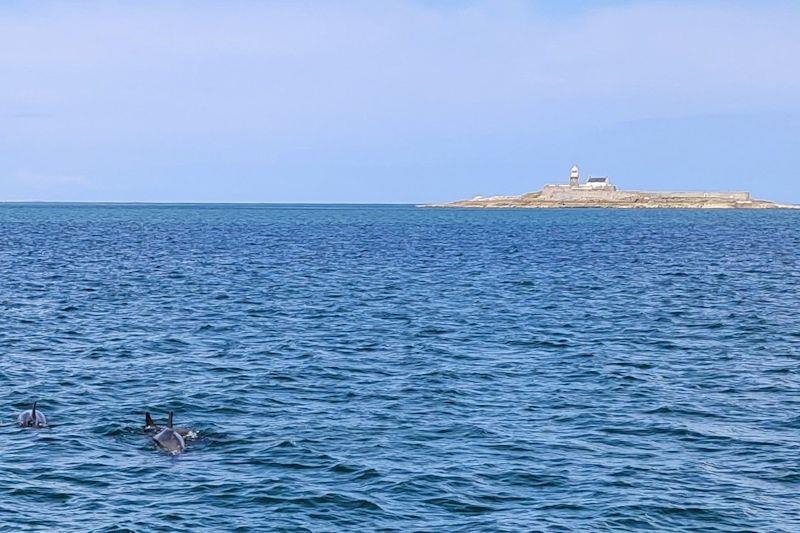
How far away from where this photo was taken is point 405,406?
2755 centimetres

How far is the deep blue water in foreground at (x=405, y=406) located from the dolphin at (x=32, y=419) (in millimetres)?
438

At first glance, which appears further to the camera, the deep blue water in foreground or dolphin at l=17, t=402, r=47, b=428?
dolphin at l=17, t=402, r=47, b=428

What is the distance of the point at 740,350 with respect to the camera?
36781 millimetres

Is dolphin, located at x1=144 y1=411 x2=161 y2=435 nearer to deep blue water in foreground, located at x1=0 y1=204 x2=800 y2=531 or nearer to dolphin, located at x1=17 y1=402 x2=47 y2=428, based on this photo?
deep blue water in foreground, located at x1=0 y1=204 x2=800 y2=531

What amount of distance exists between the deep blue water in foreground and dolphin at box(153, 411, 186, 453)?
466 mm

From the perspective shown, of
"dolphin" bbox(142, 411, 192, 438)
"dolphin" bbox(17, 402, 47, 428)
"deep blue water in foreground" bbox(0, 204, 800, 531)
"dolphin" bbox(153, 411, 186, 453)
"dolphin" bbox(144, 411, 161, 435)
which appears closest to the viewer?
"deep blue water in foreground" bbox(0, 204, 800, 531)

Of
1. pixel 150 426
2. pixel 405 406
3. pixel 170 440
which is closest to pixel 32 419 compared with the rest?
pixel 150 426

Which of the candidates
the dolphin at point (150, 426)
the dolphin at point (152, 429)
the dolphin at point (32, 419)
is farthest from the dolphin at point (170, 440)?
the dolphin at point (32, 419)

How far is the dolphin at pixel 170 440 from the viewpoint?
75.3 ft

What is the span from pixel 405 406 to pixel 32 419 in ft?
32.9

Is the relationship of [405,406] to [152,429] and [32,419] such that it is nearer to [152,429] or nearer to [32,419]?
[152,429]

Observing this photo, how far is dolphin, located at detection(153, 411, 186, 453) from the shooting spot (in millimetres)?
22938

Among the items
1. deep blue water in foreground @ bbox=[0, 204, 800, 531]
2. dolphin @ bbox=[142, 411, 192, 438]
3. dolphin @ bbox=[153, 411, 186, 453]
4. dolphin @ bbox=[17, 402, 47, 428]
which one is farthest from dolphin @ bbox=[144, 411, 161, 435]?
dolphin @ bbox=[17, 402, 47, 428]

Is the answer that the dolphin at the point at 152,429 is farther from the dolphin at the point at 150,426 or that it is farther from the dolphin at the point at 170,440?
the dolphin at the point at 170,440
